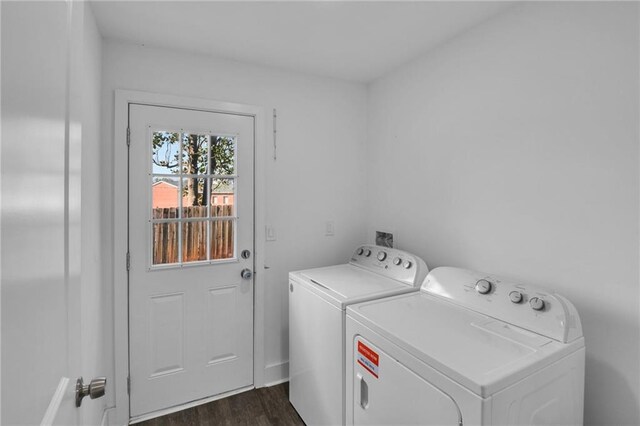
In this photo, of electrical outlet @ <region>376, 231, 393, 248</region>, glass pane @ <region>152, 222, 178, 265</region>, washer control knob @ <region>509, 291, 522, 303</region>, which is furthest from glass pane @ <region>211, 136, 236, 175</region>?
washer control knob @ <region>509, 291, 522, 303</region>

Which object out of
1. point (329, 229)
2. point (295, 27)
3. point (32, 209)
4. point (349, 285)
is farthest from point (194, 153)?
point (32, 209)

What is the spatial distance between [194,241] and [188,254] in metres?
0.09

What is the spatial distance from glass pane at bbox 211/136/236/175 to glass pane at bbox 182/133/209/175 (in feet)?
0.16

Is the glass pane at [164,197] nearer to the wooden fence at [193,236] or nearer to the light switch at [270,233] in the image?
the wooden fence at [193,236]

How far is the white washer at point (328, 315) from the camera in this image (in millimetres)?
1670

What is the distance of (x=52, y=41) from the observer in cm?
59

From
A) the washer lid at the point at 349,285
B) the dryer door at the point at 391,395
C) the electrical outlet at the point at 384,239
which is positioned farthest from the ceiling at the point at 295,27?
the dryer door at the point at 391,395

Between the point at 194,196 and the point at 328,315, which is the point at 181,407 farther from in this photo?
the point at 194,196

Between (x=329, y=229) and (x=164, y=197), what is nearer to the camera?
(x=164, y=197)

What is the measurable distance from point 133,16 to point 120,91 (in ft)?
1.41

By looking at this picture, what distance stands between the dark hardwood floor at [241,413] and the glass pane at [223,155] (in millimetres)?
1550

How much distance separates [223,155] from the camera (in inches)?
86.8

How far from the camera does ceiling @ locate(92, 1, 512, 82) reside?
161 centimetres

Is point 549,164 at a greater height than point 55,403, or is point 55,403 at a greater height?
point 549,164
